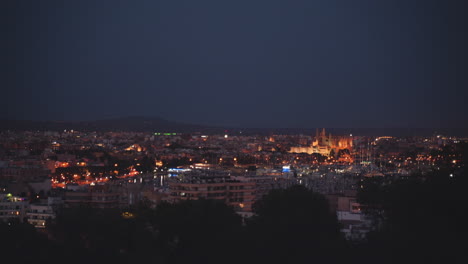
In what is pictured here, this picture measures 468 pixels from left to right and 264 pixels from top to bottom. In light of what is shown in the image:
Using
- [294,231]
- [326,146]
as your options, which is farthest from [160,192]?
[326,146]

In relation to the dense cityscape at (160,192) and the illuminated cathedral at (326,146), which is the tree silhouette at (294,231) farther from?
the illuminated cathedral at (326,146)

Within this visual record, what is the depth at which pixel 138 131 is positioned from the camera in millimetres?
134250

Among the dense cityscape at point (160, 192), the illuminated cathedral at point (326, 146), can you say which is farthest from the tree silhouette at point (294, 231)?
the illuminated cathedral at point (326, 146)

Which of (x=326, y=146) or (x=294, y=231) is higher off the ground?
(x=294, y=231)

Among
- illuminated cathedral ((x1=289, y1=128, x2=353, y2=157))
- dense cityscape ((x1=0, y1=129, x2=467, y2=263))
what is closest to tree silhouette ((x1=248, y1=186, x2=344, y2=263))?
dense cityscape ((x1=0, y1=129, x2=467, y2=263))

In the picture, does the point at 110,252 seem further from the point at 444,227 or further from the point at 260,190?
the point at 260,190

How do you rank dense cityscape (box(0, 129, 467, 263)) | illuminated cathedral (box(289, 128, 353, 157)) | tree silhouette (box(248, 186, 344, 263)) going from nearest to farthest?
tree silhouette (box(248, 186, 344, 263)) < dense cityscape (box(0, 129, 467, 263)) < illuminated cathedral (box(289, 128, 353, 157))

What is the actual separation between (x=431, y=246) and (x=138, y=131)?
123765 mm

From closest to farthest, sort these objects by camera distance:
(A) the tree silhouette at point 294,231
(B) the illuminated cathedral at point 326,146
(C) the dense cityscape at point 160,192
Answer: (A) the tree silhouette at point 294,231
(C) the dense cityscape at point 160,192
(B) the illuminated cathedral at point 326,146

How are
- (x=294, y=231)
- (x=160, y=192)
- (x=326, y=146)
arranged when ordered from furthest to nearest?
(x=326, y=146) < (x=160, y=192) < (x=294, y=231)

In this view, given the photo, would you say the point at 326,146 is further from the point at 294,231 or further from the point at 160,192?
the point at 294,231

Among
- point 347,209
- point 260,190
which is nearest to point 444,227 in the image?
point 347,209

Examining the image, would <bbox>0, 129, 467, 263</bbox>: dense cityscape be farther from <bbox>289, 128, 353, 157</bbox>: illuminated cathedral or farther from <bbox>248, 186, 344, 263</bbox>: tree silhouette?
<bbox>289, 128, 353, 157</bbox>: illuminated cathedral

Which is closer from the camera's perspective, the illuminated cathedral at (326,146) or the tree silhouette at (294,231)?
the tree silhouette at (294,231)
